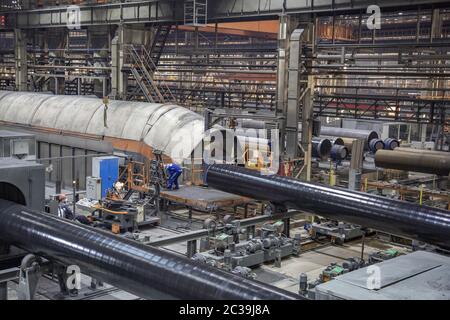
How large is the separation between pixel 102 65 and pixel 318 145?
1047 centimetres

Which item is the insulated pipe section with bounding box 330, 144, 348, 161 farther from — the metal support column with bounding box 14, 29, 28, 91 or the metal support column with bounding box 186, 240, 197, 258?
the metal support column with bounding box 14, 29, 28, 91

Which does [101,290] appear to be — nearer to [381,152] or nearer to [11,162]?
[11,162]

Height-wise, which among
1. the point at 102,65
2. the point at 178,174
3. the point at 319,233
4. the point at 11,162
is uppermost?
the point at 102,65

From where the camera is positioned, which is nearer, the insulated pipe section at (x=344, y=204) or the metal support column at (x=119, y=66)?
the insulated pipe section at (x=344, y=204)

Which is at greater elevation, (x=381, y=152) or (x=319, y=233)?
(x=381, y=152)

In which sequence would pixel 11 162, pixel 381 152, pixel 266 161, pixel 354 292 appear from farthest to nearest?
pixel 381 152 < pixel 266 161 < pixel 11 162 < pixel 354 292

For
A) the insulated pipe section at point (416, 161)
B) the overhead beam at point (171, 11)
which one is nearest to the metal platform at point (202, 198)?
the overhead beam at point (171, 11)

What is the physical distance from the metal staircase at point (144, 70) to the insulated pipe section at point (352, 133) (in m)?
7.81

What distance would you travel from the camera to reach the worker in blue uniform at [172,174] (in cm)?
1497

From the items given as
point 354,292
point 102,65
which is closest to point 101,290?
point 354,292

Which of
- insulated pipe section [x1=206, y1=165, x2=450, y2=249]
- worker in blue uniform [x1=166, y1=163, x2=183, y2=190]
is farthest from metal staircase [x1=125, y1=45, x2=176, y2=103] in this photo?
insulated pipe section [x1=206, y1=165, x2=450, y2=249]

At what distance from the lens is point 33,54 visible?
28.9 m

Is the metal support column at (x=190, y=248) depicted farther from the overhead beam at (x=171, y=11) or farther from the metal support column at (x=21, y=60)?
the metal support column at (x=21, y=60)
